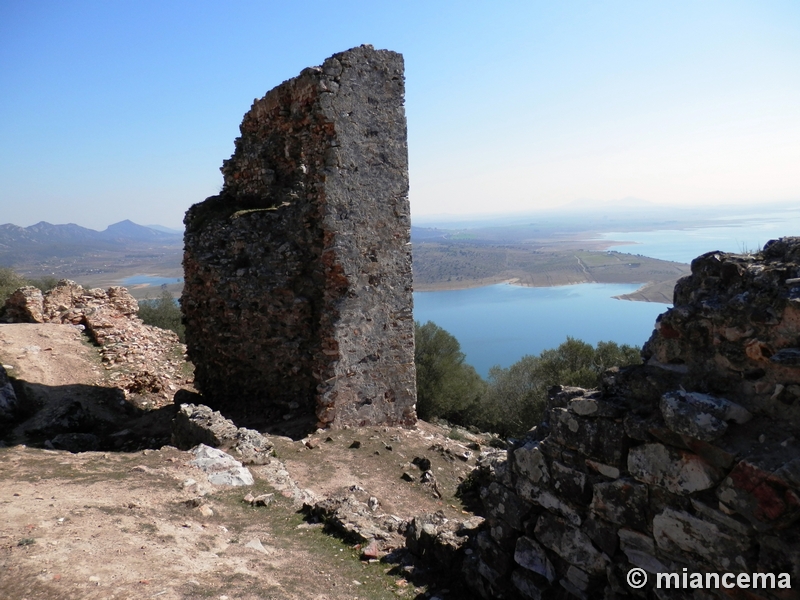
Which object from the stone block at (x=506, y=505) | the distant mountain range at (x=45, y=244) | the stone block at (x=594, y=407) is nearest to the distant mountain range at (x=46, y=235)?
the distant mountain range at (x=45, y=244)

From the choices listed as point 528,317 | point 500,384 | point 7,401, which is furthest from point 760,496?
point 528,317

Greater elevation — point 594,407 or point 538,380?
point 594,407

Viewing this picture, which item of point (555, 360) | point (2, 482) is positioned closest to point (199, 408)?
point (2, 482)

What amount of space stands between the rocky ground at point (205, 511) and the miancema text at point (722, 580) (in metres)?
1.61

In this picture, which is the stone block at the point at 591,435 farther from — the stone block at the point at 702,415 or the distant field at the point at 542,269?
the distant field at the point at 542,269

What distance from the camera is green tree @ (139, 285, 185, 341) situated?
64.4 ft

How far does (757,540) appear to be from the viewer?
2377 mm

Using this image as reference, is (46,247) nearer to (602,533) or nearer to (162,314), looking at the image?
(162,314)

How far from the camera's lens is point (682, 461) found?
2.66 meters

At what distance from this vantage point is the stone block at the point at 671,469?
2.57 meters

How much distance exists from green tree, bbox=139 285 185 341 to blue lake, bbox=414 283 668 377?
11.5 meters

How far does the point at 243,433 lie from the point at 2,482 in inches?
97.3

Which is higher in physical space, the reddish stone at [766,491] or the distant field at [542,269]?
the reddish stone at [766,491]

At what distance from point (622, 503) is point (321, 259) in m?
5.96
